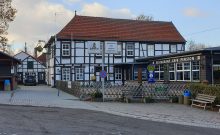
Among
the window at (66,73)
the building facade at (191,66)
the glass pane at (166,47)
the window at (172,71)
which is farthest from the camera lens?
the glass pane at (166,47)

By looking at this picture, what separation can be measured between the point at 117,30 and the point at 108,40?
319cm

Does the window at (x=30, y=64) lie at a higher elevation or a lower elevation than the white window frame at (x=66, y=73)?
higher

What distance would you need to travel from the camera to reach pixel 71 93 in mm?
34750

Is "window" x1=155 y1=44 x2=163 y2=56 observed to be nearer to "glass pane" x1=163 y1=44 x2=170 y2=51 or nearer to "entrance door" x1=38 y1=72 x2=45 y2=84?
"glass pane" x1=163 y1=44 x2=170 y2=51

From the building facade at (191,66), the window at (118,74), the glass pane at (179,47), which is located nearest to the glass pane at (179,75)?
the building facade at (191,66)

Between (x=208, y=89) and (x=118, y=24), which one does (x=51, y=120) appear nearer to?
(x=208, y=89)

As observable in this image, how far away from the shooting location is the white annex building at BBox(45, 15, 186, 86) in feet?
168

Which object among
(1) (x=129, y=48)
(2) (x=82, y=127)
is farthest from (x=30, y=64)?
(2) (x=82, y=127)

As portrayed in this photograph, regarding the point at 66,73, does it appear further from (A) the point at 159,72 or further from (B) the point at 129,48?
(A) the point at 159,72

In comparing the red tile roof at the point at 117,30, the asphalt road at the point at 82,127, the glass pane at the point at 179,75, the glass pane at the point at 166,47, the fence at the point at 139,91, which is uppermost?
the red tile roof at the point at 117,30

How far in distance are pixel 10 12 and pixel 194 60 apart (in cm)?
2175

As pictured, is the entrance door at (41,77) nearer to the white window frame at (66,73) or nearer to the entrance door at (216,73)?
the white window frame at (66,73)

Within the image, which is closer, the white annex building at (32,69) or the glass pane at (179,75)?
the glass pane at (179,75)

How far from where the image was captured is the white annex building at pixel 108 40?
51.3 m
